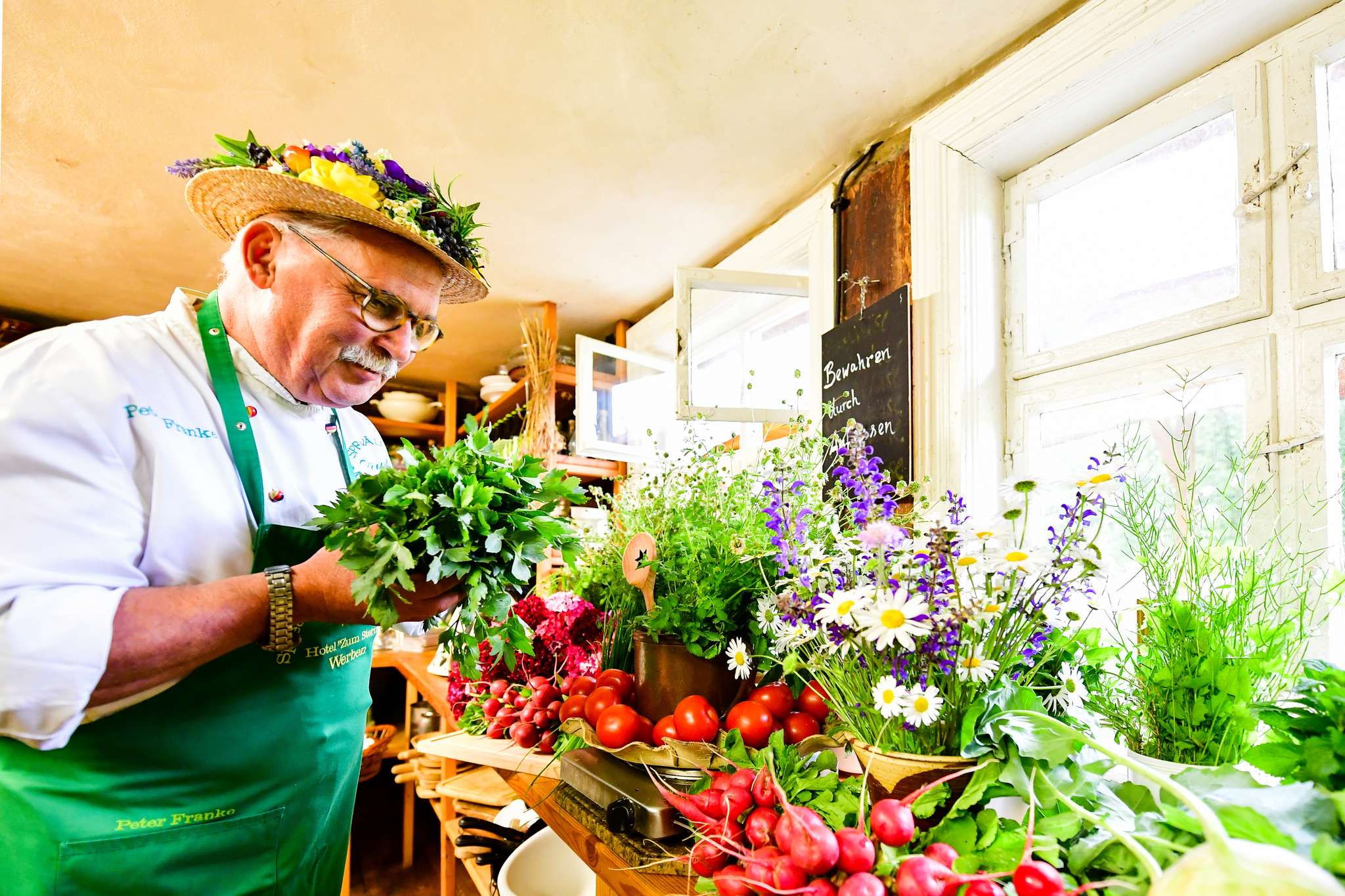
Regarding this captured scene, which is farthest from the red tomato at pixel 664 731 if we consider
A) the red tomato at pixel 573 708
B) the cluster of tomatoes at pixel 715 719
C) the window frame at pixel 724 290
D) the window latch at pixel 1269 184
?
the window latch at pixel 1269 184

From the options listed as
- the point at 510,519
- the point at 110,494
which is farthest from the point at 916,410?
the point at 110,494

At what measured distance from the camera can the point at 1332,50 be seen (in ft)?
4.28

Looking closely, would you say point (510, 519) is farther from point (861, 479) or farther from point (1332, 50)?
point (1332, 50)

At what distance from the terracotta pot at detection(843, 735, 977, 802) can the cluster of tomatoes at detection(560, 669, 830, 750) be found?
0.23 m

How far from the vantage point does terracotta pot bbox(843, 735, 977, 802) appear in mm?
770

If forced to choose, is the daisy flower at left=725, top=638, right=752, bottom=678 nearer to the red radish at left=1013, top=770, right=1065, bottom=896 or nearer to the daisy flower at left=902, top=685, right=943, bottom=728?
the daisy flower at left=902, top=685, right=943, bottom=728

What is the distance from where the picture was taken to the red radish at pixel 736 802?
0.88m

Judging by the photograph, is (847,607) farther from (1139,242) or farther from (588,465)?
(588,465)

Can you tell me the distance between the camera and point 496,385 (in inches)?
172

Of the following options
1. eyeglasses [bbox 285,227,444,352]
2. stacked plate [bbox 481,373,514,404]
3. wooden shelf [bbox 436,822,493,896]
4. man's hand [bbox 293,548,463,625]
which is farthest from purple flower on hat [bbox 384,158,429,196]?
stacked plate [bbox 481,373,514,404]

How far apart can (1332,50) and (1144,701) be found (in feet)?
4.47

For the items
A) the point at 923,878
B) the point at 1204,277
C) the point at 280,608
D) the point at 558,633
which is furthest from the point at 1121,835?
the point at 1204,277

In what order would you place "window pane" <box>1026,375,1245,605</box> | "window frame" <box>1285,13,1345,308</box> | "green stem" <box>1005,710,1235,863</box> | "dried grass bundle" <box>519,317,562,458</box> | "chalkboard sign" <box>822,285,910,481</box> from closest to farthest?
"green stem" <box>1005,710,1235,863</box>, "window frame" <box>1285,13,1345,308</box>, "window pane" <box>1026,375,1245,605</box>, "chalkboard sign" <box>822,285,910,481</box>, "dried grass bundle" <box>519,317,562,458</box>

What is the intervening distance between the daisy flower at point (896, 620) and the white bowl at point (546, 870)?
1077mm
